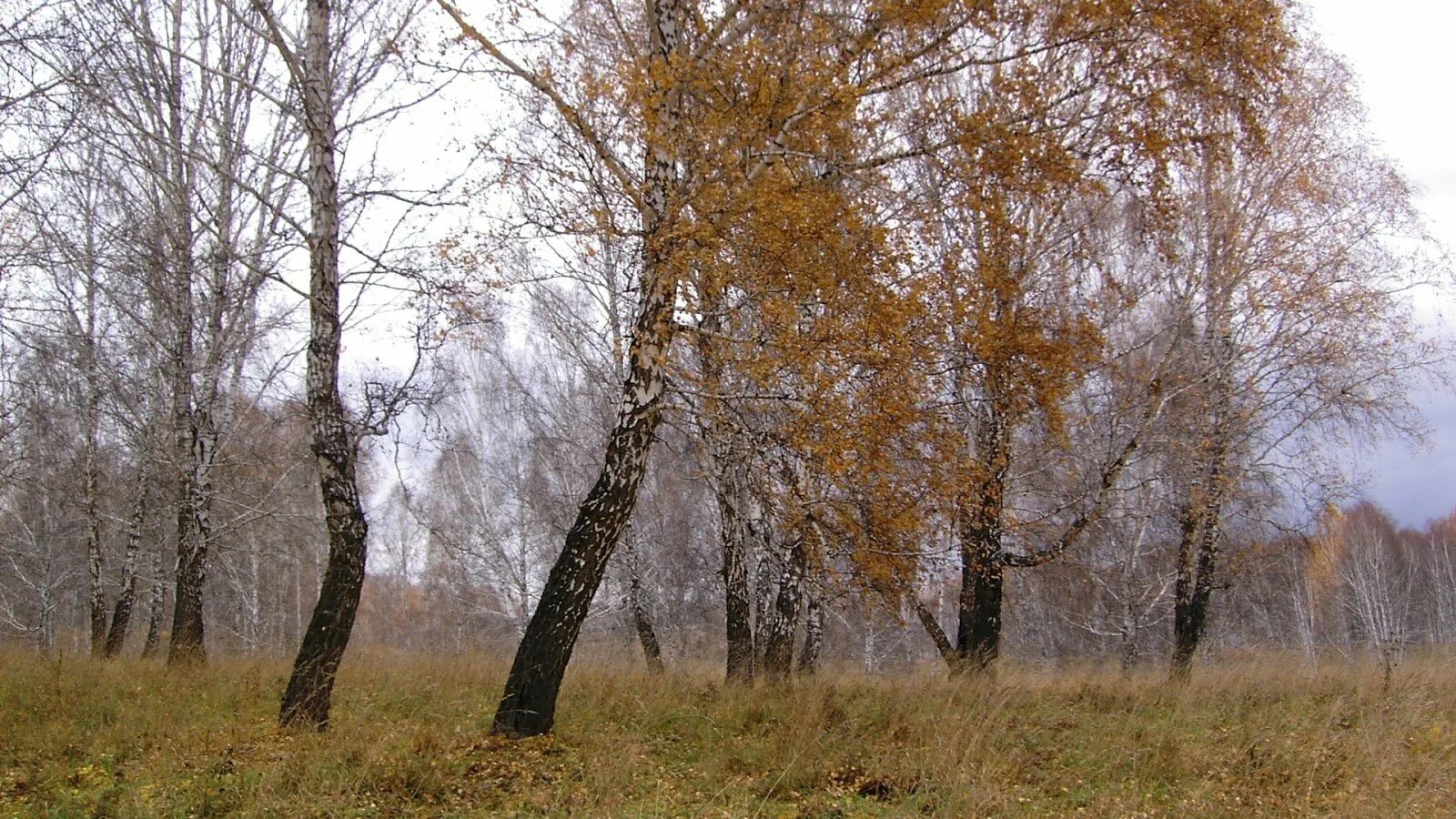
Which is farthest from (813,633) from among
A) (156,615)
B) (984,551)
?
(156,615)

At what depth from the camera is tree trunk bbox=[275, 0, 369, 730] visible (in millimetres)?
6215

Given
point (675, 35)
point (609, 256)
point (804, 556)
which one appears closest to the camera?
point (675, 35)

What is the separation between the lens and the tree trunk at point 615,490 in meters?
6.23

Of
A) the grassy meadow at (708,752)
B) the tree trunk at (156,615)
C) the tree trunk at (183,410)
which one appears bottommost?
the grassy meadow at (708,752)

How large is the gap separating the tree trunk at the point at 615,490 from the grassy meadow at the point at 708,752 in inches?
14.3

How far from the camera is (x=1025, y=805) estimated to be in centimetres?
498

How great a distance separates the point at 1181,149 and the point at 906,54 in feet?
7.12

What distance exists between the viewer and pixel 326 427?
6328 millimetres

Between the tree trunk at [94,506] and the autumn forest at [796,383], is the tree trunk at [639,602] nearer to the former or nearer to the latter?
the autumn forest at [796,383]

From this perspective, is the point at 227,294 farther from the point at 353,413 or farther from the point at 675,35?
the point at 675,35

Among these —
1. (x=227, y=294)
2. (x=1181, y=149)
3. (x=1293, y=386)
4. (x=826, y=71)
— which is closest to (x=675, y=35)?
(x=826, y=71)

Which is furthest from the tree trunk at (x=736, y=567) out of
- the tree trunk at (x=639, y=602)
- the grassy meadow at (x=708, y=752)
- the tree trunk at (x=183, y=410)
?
the tree trunk at (x=183, y=410)

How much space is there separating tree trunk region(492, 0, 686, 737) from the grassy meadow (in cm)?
36

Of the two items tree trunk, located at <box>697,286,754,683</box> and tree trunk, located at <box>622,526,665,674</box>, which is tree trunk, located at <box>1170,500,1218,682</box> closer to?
tree trunk, located at <box>697,286,754,683</box>
